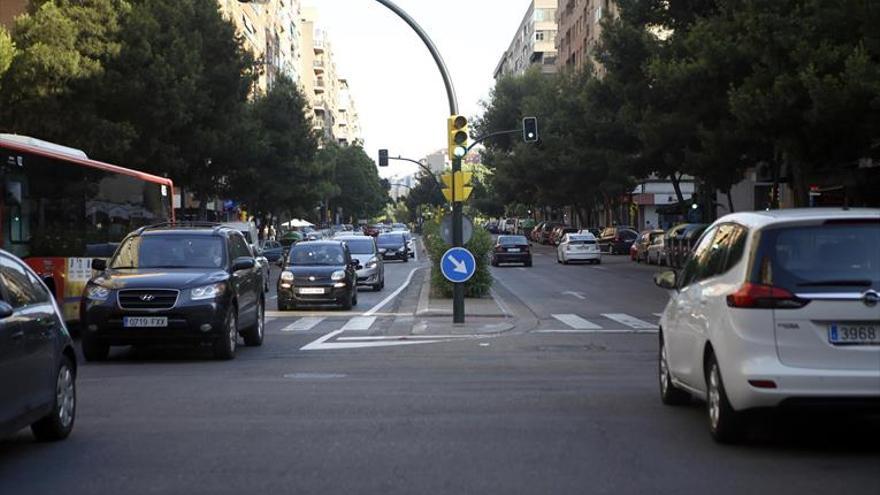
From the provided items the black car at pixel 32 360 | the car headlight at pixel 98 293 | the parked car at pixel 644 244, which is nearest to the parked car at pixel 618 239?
the parked car at pixel 644 244

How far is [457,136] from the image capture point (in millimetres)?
21359

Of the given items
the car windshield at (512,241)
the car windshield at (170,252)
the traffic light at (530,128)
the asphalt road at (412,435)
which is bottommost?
the asphalt road at (412,435)

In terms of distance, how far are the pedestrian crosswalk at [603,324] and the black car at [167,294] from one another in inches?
259

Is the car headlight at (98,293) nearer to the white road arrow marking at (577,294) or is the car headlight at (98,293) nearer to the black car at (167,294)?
the black car at (167,294)

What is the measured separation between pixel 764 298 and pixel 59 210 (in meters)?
Answer: 14.1

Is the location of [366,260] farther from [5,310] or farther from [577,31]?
[577,31]

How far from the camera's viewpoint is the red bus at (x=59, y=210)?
1769cm

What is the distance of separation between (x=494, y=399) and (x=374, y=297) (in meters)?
21.0

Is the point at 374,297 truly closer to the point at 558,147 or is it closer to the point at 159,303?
the point at 159,303

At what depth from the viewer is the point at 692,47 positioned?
33.8 meters

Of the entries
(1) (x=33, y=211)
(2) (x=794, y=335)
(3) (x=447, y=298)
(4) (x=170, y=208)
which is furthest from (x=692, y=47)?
(2) (x=794, y=335)

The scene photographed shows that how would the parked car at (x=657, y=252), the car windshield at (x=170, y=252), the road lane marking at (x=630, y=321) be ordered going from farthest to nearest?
the parked car at (x=657, y=252) → the road lane marking at (x=630, y=321) → the car windshield at (x=170, y=252)

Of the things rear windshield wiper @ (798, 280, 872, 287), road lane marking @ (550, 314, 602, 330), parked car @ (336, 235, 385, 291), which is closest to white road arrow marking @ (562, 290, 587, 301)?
parked car @ (336, 235, 385, 291)

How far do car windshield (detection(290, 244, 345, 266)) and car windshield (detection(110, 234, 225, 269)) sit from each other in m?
11.2
